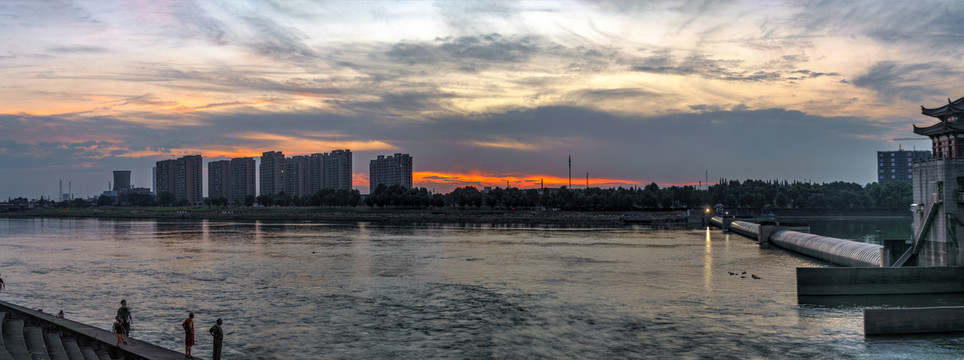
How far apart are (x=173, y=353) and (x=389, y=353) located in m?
8.83

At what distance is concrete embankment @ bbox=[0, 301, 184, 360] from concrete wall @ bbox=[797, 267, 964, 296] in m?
37.2

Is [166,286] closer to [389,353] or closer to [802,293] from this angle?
[389,353]

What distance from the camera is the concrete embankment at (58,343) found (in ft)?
79.4

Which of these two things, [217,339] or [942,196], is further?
[942,196]

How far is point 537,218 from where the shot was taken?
19900 centimetres

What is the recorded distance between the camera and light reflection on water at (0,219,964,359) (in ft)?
99.4

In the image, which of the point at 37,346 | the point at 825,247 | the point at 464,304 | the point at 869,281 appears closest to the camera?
the point at 37,346

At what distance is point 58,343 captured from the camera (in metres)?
26.1

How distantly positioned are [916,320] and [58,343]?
126ft

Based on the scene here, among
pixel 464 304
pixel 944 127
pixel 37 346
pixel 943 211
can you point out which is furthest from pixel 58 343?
pixel 944 127

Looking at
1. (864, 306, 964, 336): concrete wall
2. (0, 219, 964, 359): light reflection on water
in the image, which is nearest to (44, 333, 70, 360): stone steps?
(0, 219, 964, 359): light reflection on water

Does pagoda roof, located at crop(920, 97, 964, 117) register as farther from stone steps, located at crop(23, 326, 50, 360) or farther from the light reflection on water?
stone steps, located at crop(23, 326, 50, 360)

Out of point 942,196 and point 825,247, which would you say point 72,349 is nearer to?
point 942,196

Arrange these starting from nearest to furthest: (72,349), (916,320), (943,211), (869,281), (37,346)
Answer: (37,346) → (72,349) → (916,320) → (869,281) → (943,211)
